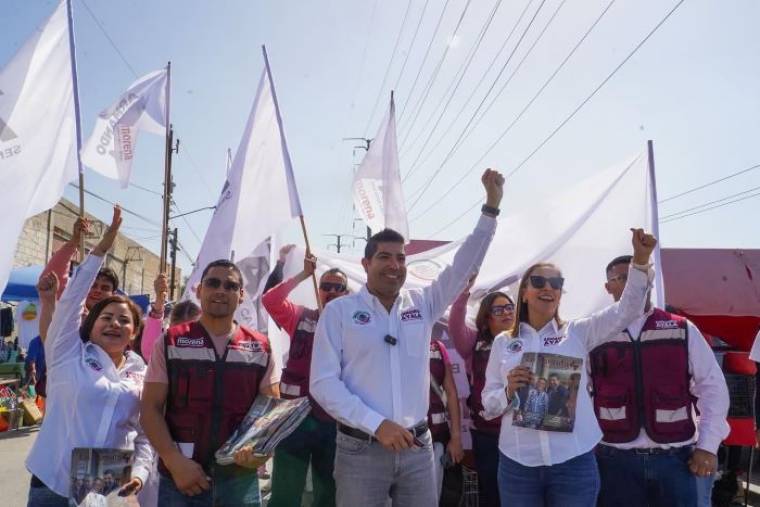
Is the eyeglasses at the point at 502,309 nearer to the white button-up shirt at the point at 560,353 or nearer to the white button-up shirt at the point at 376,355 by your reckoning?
the white button-up shirt at the point at 560,353

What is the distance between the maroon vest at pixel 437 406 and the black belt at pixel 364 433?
1.24 metres

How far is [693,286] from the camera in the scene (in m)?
8.43

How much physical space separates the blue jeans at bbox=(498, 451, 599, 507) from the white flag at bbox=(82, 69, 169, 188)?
4004 mm

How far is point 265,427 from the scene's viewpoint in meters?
2.75

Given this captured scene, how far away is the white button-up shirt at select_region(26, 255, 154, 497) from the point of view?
281cm

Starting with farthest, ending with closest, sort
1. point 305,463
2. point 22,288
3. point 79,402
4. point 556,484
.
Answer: point 22,288
point 305,463
point 556,484
point 79,402

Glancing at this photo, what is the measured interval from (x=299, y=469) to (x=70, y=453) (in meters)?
1.75

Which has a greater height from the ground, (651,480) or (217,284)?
(217,284)

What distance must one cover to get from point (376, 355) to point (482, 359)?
5.46 ft

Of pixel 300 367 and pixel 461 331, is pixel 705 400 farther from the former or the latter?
pixel 300 367

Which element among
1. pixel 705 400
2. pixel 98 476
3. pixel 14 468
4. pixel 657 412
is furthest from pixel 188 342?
pixel 14 468

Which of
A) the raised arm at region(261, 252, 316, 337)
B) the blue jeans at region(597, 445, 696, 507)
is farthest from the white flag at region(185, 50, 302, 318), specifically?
the blue jeans at region(597, 445, 696, 507)

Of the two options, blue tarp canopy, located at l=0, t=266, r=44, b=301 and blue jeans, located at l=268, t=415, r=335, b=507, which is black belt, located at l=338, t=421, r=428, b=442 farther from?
blue tarp canopy, located at l=0, t=266, r=44, b=301

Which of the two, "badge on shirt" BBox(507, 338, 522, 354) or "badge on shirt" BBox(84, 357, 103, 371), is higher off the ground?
"badge on shirt" BBox(507, 338, 522, 354)
